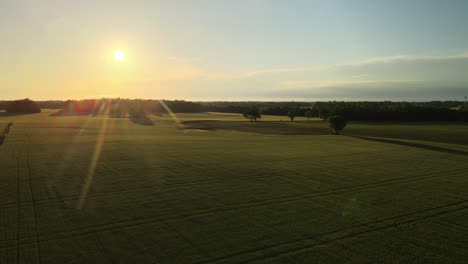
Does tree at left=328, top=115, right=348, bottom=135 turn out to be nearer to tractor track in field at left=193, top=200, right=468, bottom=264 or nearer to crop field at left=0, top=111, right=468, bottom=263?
crop field at left=0, top=111, right=468, bottom=263

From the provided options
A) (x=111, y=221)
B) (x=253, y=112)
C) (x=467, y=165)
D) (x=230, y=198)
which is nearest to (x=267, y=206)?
(x=230, y=198)

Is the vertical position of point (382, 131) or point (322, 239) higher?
point (382, 131)

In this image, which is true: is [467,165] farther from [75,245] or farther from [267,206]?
[75,245]

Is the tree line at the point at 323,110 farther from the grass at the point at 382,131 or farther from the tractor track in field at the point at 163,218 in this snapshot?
the tractor track in field at the point at 163,218

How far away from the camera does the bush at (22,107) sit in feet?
410

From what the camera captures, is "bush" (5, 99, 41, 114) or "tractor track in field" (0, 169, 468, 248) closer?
"tractor track in field" (0, 169, 468, 248)

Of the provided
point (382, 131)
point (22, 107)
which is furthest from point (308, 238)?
point (22, 107)

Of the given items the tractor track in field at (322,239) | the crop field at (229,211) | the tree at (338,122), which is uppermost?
the tree at (338,122)

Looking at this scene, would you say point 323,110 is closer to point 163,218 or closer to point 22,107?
point 22,107

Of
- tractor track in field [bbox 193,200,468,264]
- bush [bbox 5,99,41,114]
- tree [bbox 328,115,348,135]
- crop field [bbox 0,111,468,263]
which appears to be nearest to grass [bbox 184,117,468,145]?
tree [bbox 328,115,348,135]

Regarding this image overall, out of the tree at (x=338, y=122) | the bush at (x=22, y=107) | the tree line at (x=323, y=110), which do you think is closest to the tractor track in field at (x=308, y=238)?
the tree at (x=338, y=122)

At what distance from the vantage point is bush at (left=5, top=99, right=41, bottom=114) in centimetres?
12494

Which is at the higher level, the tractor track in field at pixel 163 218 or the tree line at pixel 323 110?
the tree line at pixel 323 110

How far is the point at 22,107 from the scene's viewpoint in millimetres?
126250
